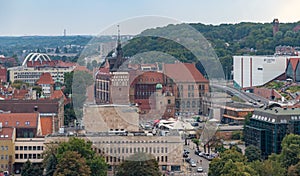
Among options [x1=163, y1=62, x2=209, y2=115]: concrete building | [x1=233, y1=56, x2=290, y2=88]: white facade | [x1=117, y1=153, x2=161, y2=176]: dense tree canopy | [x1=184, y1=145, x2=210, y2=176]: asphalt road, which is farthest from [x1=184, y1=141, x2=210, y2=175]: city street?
[x1=233, y1=56, x2=290, y2=88]: white facade

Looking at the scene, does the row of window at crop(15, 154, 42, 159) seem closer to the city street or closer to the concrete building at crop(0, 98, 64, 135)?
the concrete building at crop(0, 98, 64, 135)

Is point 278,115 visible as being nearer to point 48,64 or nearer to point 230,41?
point 48,64

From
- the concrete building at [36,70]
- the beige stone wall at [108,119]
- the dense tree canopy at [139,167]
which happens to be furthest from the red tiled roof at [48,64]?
the dense tree canopy at [139,167]

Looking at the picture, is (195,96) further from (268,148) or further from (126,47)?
(268,148)

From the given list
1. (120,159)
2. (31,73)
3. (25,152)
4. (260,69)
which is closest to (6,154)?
(25,152)

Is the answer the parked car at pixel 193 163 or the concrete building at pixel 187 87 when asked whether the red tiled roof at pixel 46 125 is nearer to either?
the parked car at pixel 193 163

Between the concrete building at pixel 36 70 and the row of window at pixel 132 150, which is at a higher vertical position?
the concrete building at pixel 36 70
